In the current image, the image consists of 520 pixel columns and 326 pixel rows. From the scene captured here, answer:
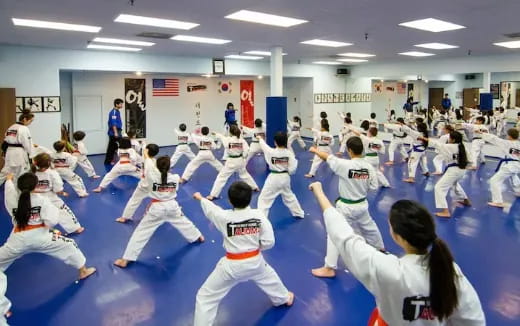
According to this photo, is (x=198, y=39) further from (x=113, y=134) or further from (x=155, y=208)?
(x=155, y=208)

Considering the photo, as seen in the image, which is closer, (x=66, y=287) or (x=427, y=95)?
(x=66, y=287)

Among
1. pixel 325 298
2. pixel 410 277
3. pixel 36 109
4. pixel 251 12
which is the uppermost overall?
pixel 251 12

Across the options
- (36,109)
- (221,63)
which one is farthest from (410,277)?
(221,63)

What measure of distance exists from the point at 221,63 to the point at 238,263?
9.69m

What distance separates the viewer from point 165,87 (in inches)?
504

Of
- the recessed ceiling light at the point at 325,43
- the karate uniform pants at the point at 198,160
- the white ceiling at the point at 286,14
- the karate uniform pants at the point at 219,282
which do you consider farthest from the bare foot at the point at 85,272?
the recessed ceiling light at the point at 325,43

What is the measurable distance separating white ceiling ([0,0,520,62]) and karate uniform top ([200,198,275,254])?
3142mm

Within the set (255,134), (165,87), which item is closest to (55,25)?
(255,134)

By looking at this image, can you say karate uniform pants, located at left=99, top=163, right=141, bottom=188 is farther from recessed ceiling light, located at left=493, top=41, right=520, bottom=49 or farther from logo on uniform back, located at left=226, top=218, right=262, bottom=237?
recessed ceiling light, located at left=493, top=41, right=520, bottom=49

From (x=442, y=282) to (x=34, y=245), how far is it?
325cm

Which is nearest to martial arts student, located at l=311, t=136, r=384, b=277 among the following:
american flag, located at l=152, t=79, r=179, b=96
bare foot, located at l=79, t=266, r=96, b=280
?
bare foot, located at l=79, t=266, r=96, b=280

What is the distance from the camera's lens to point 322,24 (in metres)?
6.43

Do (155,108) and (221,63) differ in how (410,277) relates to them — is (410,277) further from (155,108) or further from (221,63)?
(155,108)

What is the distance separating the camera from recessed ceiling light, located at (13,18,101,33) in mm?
6168
